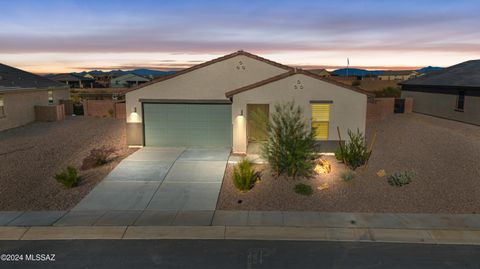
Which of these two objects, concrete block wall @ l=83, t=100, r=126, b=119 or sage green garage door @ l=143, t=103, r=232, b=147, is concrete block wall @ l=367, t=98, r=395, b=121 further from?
concrete block wall @ l=83, t=100, r=126, b=119

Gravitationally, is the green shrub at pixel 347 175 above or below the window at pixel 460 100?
below

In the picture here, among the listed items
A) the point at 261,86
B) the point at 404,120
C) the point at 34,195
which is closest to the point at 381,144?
the point at 261,86

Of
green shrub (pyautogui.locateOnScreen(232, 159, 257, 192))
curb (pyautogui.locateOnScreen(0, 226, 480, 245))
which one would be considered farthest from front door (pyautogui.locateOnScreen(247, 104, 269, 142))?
curb (pyautogui.locateOnScreen(0, 226, 480, 245))

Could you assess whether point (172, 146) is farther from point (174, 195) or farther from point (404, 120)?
point (404, 120)

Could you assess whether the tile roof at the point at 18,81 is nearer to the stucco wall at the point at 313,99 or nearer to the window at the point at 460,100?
the stucco wall at the point at 313,99

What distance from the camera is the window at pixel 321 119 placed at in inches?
709

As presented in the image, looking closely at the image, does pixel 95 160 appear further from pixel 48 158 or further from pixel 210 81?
pixel 210 81

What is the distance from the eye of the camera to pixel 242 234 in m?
10.7

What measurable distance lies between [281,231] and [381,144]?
11438 mm

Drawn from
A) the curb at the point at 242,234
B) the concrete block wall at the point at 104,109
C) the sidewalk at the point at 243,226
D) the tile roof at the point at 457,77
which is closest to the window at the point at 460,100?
the tile roof at the point at 457,77

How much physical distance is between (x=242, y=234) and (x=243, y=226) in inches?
20.7

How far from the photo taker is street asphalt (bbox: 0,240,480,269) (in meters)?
8.98

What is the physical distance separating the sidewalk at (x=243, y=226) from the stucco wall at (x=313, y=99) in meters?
6.70

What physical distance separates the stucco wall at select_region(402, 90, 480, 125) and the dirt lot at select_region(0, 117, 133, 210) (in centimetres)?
2205
